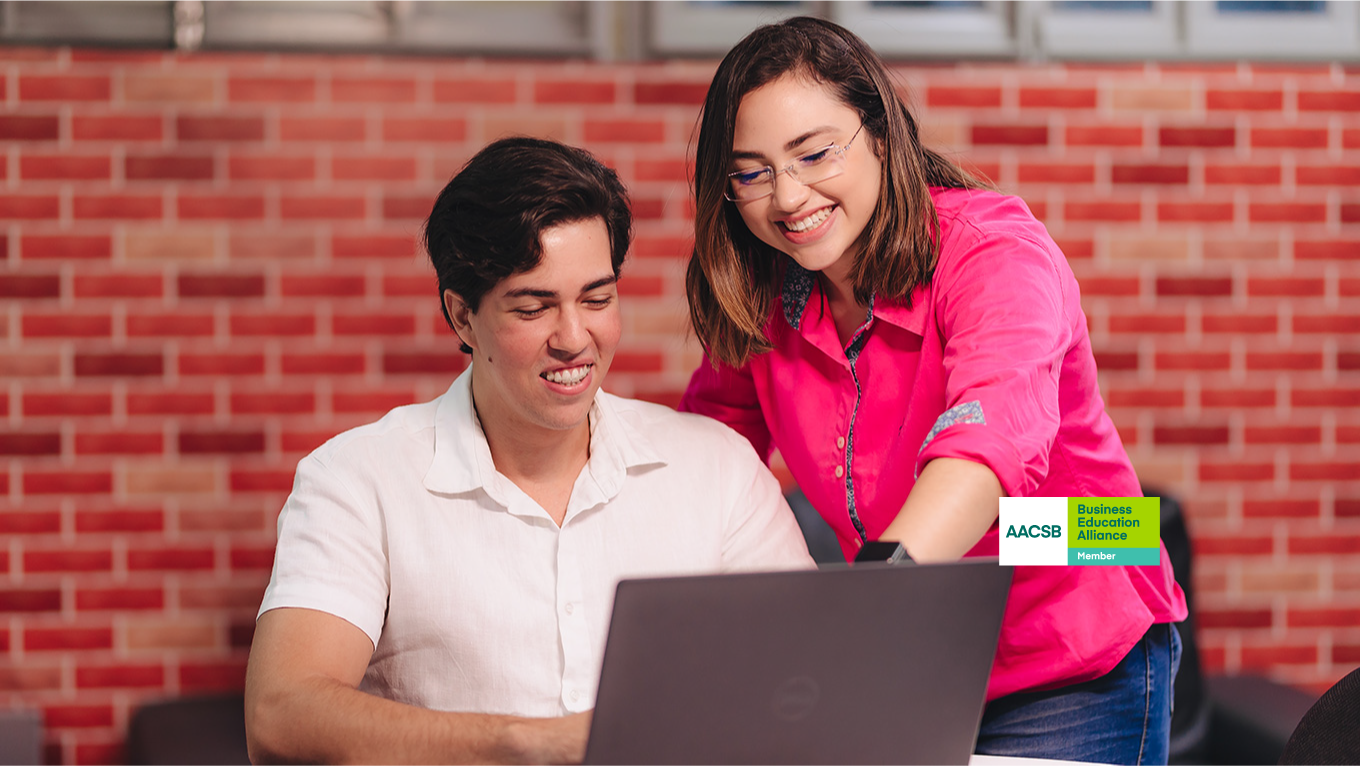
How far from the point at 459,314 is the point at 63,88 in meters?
1.56

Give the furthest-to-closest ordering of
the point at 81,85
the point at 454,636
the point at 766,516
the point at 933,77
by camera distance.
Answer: the point at 933,77 → the point at 81,85 → the point at 766,516 → the point at 454,636

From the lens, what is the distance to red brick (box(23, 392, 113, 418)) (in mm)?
2422

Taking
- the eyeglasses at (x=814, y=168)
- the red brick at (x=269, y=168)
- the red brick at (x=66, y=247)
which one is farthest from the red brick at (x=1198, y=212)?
the red brick at (x=66, y=247)

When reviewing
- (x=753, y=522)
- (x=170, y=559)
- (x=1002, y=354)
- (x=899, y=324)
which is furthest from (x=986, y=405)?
(x=170, y=559)

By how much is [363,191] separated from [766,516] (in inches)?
56.4

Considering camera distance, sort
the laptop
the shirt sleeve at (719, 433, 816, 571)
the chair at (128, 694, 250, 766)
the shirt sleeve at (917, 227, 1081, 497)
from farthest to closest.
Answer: the chair at (128, 694, 250, 766), the shirt sleeve at (719, 433, 816, 571), the shirt sleeve at (917, 227, 1081, 497), the laptop

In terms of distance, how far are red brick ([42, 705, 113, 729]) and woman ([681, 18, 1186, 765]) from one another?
1.89 meters

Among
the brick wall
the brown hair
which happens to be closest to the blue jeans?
the brown hair

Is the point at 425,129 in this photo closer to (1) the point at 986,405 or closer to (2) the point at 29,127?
(2) the point at 29,127

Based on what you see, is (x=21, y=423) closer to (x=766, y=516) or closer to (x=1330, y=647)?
(x=766, y=516)

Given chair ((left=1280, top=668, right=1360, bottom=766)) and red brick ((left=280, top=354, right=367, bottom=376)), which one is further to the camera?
red brick ((left=280, top=354, right=367, bottom=376))

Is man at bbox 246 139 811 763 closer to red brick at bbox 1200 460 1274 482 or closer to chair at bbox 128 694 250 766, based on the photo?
chair at bbox 128 694 250 766

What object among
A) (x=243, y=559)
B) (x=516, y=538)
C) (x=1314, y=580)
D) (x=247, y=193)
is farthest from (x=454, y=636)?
(x=1314, y=580)

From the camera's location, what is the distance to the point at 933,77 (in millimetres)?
2566
